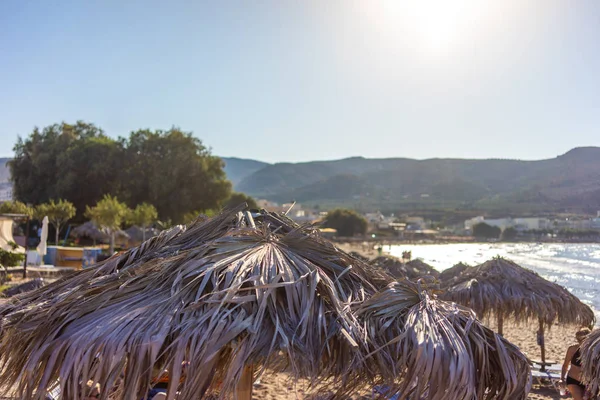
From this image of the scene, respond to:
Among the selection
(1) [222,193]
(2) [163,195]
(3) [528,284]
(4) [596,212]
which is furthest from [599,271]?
(3) [528,284]

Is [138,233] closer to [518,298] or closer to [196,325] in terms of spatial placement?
[518,298]

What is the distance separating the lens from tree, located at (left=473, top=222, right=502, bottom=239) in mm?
88188

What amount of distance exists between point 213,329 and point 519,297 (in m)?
6.15

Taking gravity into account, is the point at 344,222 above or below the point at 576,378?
below

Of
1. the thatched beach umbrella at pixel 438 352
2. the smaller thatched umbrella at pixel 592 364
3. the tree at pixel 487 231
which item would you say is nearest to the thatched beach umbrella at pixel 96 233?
the smaller thatched umbrella at pixel 592 364

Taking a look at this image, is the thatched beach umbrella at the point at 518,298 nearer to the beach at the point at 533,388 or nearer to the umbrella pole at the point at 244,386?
the beach at the point at 533,388

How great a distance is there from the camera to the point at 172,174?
30203mm

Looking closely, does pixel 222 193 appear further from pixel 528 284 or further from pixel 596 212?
pixel 596 212

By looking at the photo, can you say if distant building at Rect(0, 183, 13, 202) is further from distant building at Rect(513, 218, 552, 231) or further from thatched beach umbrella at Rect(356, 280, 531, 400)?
distant building at Rect(513, 218, 552, 231)

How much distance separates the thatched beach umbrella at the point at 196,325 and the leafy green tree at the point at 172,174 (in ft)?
91.9

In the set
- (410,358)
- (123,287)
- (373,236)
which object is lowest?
(373,236)

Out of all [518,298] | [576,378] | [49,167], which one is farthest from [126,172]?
[576,378]

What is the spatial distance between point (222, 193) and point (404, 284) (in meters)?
29.8

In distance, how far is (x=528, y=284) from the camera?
734 centimetres
